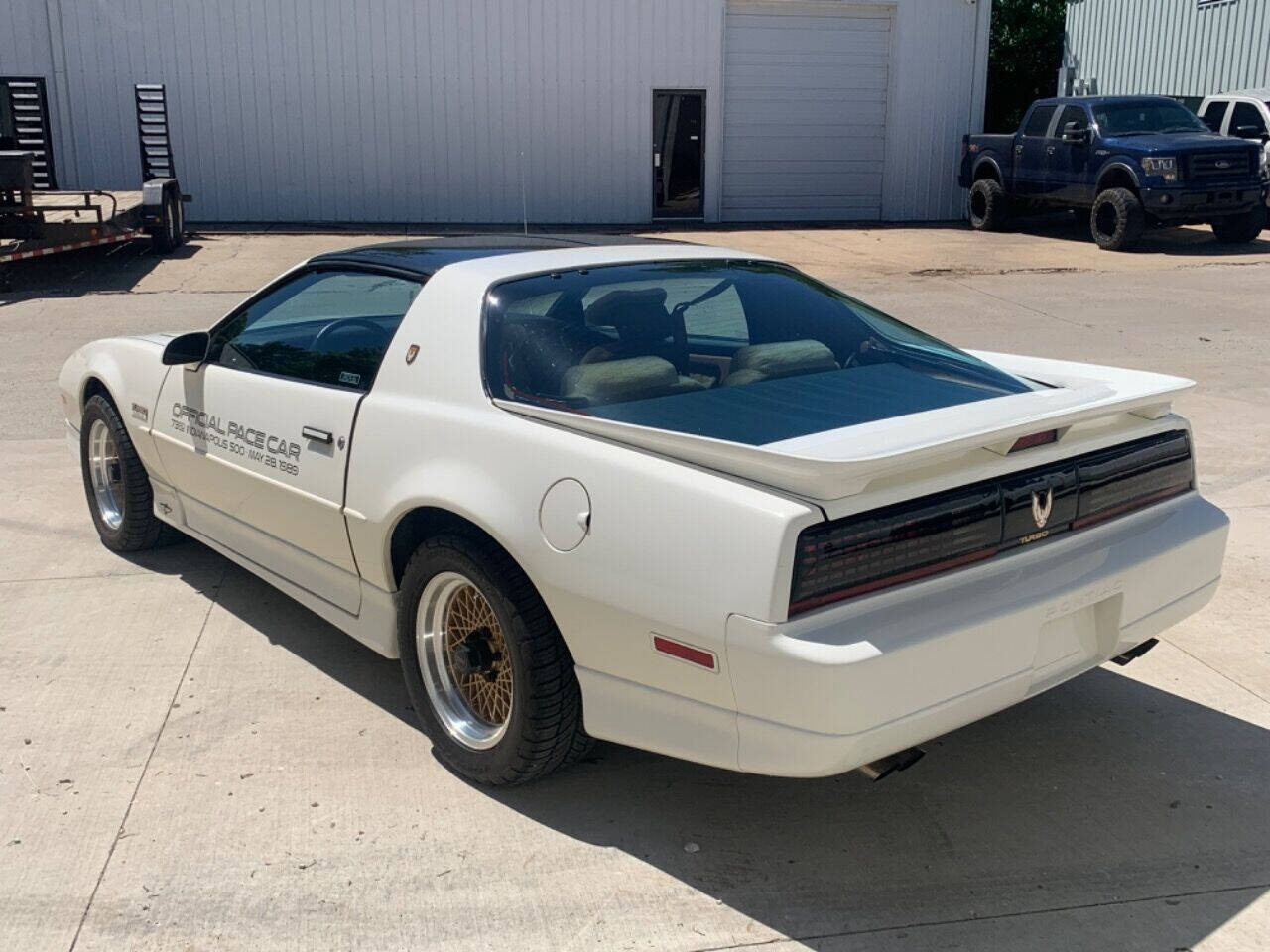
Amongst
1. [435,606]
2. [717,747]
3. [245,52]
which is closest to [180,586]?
[435,606]

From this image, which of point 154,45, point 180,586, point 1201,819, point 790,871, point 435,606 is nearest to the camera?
point 790,871

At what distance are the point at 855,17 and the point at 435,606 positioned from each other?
70.9 feet

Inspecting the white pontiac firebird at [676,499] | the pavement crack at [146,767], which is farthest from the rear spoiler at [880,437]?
the pavement crack at [146,767]

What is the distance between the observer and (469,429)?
Answer: 3.63 m

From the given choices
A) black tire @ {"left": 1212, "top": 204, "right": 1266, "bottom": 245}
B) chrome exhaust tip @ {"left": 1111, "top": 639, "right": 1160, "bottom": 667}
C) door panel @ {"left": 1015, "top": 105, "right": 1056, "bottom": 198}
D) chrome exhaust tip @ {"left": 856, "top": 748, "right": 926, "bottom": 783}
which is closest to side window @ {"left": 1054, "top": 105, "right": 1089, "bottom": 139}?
door panel @ {"left": 1015, "top": 105, "right": 1056, "bottom": 198}

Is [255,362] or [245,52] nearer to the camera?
[255,362]

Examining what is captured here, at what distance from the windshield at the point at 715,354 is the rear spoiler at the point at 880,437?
131 millimetres

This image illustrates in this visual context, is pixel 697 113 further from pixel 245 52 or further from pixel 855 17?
pixel 245 52

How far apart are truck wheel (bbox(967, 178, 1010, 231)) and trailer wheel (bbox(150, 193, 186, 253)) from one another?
12.4 m

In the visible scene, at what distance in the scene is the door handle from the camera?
4137mm

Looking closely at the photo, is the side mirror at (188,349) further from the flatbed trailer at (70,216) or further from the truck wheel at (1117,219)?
the truck wheel at (1117,219)

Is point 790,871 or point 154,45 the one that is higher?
point 154,45

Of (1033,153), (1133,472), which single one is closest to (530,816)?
(1133,472)

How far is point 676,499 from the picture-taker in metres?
3.08
